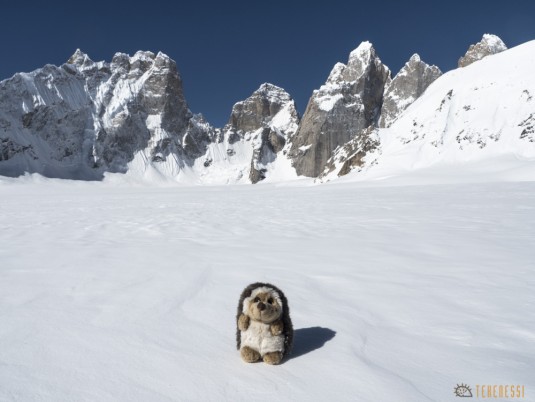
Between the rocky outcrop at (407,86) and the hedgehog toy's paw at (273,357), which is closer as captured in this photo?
the hedgehog toy's paw at (273,357)

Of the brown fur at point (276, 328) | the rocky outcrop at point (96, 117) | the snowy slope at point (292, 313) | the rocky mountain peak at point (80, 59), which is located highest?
the rocky mountain peak at point (80, 59)

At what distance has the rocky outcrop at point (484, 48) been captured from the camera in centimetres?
10256

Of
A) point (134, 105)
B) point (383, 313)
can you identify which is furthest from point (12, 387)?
point (134, 105)

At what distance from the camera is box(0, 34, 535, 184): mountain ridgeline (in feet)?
358

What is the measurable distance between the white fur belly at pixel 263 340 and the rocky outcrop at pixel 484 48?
120 metres

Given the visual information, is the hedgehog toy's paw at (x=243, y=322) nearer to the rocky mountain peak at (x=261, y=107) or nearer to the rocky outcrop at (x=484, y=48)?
the rocky outcrop at (x=484, y=48)

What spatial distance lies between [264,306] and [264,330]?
209mm

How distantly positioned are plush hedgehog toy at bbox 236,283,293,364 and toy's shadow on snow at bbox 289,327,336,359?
252 mm

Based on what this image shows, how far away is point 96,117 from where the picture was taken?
447ft

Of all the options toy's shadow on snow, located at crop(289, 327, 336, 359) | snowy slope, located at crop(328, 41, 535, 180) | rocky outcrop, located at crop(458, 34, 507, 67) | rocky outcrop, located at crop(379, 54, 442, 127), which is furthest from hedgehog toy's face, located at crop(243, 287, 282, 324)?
rocky outcrop, located at crop(379, 54, 442, 127)

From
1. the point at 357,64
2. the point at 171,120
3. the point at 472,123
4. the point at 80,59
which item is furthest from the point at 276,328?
the point at 80,59

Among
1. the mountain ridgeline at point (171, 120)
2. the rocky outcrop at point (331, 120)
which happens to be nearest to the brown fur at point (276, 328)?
the mountain ridgeline at point (171, 120)

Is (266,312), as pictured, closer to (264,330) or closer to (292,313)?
(264,330)

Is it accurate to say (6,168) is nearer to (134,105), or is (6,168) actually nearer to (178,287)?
(134,105)
